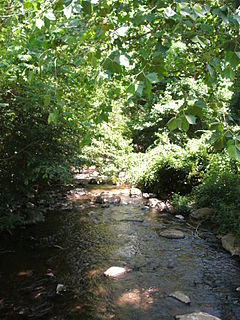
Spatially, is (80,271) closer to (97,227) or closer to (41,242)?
(41,242)

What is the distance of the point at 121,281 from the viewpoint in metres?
4.62

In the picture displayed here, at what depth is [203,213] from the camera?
7262 mm

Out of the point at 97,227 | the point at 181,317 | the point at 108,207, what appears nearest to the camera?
the point at 181,317

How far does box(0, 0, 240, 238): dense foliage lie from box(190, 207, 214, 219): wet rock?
25 cm

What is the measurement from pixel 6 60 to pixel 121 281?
355 cm

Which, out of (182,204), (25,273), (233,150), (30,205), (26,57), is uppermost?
(26,57)

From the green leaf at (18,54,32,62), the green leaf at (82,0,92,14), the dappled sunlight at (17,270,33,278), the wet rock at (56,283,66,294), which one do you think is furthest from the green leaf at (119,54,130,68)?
the dappled sunlight at (17,270,33,278)

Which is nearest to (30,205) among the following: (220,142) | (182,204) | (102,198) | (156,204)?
(102,198)

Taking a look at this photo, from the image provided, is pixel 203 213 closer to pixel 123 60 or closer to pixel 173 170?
pixel 173 170

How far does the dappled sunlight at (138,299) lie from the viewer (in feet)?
13.3

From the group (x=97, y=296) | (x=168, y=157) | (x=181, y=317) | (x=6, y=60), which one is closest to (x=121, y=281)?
(x=97, y=296)

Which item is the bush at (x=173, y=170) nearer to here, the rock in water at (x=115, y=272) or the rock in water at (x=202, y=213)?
the rock in water at (x=202, y=213)

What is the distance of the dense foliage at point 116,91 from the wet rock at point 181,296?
2.33 meters

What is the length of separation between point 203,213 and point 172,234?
129 centimetres
